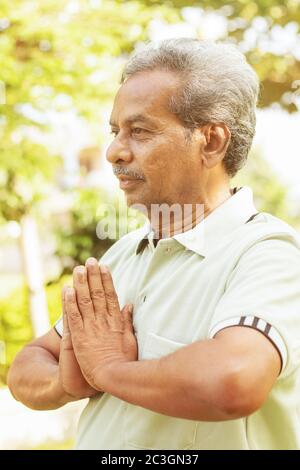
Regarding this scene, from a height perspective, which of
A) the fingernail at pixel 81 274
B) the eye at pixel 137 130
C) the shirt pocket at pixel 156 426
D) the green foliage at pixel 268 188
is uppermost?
the eye at pixel 137 130

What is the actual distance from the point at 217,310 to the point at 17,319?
7040 mm

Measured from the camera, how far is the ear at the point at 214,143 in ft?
5.58

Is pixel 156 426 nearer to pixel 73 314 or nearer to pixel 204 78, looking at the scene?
pixel 73 314

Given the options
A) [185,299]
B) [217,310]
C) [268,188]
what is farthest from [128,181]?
[268,188]

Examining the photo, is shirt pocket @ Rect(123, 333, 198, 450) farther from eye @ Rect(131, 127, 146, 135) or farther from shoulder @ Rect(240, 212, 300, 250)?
eye @ Rect(131, 127, 146, 135)

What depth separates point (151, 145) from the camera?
5.46ft

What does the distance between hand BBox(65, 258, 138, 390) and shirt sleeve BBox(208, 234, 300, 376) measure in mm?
257

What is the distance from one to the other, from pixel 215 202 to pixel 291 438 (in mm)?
608

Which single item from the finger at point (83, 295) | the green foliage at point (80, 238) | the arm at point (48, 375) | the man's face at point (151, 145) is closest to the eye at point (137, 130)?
the man's face at point (151, 145)

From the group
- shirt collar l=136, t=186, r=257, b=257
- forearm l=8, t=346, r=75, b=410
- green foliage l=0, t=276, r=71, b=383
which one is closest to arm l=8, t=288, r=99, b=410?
forearm l=8, t=346, r=75, b=410

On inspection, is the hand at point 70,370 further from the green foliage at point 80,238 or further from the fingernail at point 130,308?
the green foliage at point 80,238

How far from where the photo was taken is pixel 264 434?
1.47 metres
